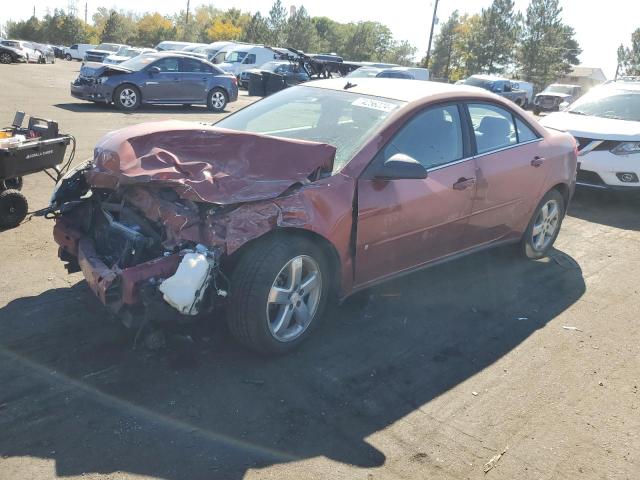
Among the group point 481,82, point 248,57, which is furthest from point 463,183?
point 248,57

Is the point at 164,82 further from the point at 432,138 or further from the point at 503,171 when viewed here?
the point at 432,138

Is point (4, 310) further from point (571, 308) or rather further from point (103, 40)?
point (103, 40)

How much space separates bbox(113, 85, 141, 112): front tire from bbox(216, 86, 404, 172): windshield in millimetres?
11805

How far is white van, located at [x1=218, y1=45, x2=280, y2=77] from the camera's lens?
30697 mm

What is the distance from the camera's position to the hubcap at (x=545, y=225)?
5781 mm

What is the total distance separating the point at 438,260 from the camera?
15.5 feet

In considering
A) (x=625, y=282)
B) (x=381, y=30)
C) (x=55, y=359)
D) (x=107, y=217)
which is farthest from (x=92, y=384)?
(x=381, y=30)

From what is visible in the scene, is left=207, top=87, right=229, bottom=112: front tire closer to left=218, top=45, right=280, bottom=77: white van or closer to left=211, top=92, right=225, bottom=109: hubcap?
left=211, top=92, right=225, bottom=109: hubcap

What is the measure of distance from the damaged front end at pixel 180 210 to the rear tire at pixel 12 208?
1.99 meters

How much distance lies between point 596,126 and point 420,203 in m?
5.49

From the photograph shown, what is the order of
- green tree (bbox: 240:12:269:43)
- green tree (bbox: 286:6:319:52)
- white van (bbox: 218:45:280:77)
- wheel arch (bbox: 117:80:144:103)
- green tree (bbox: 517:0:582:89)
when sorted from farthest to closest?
green tree (bbox: 286:6:319:52) < green tree (bbox: 240:12:269:43) < green tree (bbox: 517:0:582:89) < white van (bbox: 218:45:280:77) < wheel arch (bbox: 117:80:144:103)

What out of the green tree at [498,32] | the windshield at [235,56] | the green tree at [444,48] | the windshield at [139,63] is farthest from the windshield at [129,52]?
the green tree at [444,48]

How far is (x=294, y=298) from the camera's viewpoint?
12.4 ft

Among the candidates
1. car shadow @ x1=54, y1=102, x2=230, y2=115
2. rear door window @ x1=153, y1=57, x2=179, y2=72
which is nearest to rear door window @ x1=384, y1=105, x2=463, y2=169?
car shadow @ x1=54, y1=102, x2=230, y2=115
